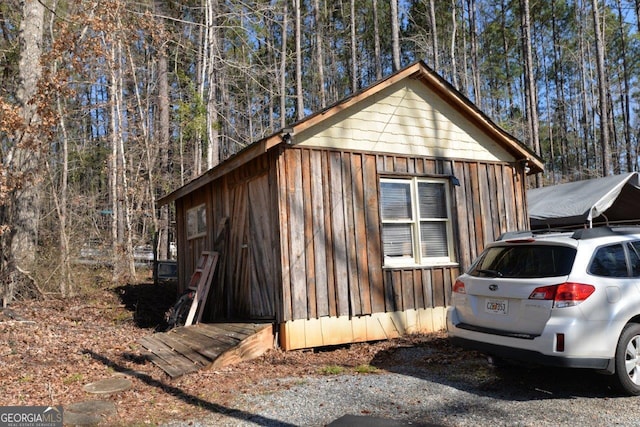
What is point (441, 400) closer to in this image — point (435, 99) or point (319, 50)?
point (435, 99)

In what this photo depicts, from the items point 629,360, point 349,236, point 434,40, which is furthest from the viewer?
point 434,40

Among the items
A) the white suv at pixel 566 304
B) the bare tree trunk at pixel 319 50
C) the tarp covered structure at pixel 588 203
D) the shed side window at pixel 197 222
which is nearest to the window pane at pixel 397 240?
the white suv at pixel 566 304

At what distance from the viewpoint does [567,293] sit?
471 cm

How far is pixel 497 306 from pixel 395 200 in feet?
12.7

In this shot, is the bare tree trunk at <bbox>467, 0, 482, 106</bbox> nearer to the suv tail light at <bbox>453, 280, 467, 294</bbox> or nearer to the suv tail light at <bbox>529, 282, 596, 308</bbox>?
the suv tail light at <bbox>453, 280, 467, 294</bbox>

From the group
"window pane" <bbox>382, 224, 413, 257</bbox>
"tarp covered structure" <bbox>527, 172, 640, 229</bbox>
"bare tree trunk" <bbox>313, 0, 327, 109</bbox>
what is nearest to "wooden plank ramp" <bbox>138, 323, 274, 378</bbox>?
"window pane" <bbox>382, 224, 413, 257</bbox>

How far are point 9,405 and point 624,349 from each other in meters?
6.28

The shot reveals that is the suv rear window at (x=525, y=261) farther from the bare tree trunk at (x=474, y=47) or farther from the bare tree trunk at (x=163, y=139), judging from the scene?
the bare tree trunk at (x=474, y=47)

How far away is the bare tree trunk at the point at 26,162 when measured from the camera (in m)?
10.8

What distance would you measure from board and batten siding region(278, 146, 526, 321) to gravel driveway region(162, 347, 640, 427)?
183 centimetres

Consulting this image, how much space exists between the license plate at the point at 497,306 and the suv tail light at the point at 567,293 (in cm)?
44

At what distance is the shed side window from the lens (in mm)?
10953

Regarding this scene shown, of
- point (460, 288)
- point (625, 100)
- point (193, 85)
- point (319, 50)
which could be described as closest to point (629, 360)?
point (460, 288)

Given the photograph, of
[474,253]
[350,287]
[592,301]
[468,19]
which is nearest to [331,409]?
[592,301]
